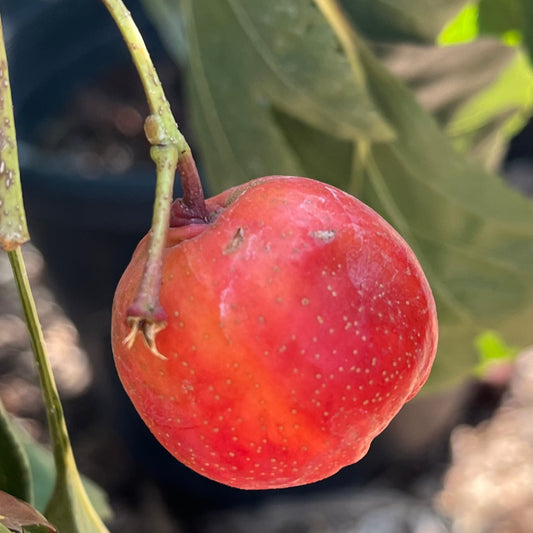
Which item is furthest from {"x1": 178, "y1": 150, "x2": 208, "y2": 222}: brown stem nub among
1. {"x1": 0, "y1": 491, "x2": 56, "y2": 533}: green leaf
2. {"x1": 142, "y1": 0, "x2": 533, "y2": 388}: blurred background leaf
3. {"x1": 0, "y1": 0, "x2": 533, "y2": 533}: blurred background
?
{"x1": 0, "y1": 0, "x2": 533, "y2": 533}: blurred background

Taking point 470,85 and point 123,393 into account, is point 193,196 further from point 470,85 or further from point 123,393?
point 123,393

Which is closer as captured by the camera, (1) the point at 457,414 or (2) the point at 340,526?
(2) the point at 340,526

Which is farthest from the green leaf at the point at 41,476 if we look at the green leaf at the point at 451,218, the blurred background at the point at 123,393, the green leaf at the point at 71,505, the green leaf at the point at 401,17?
the blurred background at the point at 123,393

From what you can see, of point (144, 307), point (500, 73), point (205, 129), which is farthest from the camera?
point (500, 73)

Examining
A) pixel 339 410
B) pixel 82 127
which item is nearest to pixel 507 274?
pixel 339 410

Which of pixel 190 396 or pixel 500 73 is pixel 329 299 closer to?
pixel 190 396

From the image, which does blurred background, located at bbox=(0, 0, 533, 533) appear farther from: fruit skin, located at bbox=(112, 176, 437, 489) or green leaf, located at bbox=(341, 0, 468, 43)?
fruit skin, located at bbox=(112, 176, 437, 489)

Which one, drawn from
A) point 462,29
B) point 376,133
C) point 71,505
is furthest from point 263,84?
point 71,505

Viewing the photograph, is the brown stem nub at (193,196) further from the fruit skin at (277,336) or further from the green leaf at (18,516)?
the green leaf at (18,516)
